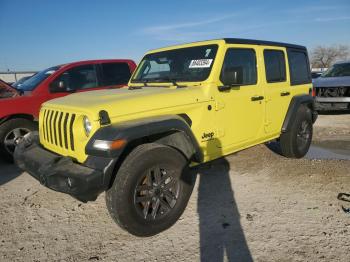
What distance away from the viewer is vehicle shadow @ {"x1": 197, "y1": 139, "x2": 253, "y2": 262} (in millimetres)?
2998

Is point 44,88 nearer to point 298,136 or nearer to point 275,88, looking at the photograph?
point 275,88

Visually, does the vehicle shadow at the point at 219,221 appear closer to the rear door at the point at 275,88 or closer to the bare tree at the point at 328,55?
the rear door at the point at 275,88

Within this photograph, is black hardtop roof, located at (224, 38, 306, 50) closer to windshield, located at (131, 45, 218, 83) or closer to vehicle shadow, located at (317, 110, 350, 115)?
windshield, located at (131, 45, 218, 83)

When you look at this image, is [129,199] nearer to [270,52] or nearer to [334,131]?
[270,52]

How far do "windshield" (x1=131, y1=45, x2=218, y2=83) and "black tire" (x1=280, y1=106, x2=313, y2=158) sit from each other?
2.13m

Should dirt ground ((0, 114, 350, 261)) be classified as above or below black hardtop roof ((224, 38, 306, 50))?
below

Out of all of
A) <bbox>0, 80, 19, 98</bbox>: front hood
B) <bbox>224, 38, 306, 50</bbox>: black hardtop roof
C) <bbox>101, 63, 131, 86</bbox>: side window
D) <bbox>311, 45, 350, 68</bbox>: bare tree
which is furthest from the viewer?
<bbox>311, 45, 350, 68</bbox>: bare tree

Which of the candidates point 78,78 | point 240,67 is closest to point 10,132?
point 78,78

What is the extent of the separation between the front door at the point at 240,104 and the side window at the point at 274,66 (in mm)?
314

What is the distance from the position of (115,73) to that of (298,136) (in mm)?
3912

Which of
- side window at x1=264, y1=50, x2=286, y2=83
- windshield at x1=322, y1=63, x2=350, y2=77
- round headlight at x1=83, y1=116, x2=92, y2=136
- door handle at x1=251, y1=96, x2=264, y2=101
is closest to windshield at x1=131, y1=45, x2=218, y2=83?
door handle at x1=251, y1=96, x2=264, y2=101

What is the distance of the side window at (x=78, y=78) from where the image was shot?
6.47 m

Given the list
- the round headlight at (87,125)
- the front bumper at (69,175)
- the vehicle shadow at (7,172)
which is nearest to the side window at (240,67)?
the round headlight at (87,125)

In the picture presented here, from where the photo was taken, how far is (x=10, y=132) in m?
5.83
